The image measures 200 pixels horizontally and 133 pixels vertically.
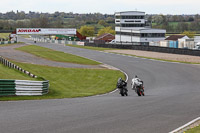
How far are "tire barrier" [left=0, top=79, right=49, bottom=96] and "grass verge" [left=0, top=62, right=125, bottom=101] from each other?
0.67 m

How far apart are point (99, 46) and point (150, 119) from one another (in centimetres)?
7239

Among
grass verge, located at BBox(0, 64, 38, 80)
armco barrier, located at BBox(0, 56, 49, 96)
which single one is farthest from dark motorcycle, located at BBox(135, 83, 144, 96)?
grass verge, located at BBox(0, 64, 38, 80)

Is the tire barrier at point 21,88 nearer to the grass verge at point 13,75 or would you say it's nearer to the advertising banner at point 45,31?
the grass verge at point 13,75

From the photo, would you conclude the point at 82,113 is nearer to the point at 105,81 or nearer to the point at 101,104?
the point at 101,104

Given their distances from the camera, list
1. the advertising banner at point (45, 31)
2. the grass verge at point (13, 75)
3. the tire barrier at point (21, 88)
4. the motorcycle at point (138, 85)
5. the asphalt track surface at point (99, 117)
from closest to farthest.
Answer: the asphalt track surface at point (99, 117) < the tire barrier at point (21, 88) < the motorcycle at point (138, 85) < the grass verge at point (13, 75) < the advertising banner at point (45, 31)

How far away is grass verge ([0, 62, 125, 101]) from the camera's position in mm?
25519

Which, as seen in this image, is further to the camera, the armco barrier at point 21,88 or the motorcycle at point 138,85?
the motorcycle at point 138,85

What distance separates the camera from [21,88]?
20.1 metres

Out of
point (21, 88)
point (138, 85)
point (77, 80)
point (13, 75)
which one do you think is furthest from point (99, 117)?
point (77, 80)

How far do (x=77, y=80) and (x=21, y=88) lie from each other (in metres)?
12.5

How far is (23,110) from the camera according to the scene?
1466cm

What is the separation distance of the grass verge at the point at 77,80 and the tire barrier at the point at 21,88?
666 millimetres

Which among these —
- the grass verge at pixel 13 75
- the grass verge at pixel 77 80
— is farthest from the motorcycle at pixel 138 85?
the grass verge at pixel 13 75

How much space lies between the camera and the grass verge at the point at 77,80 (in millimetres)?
25519
